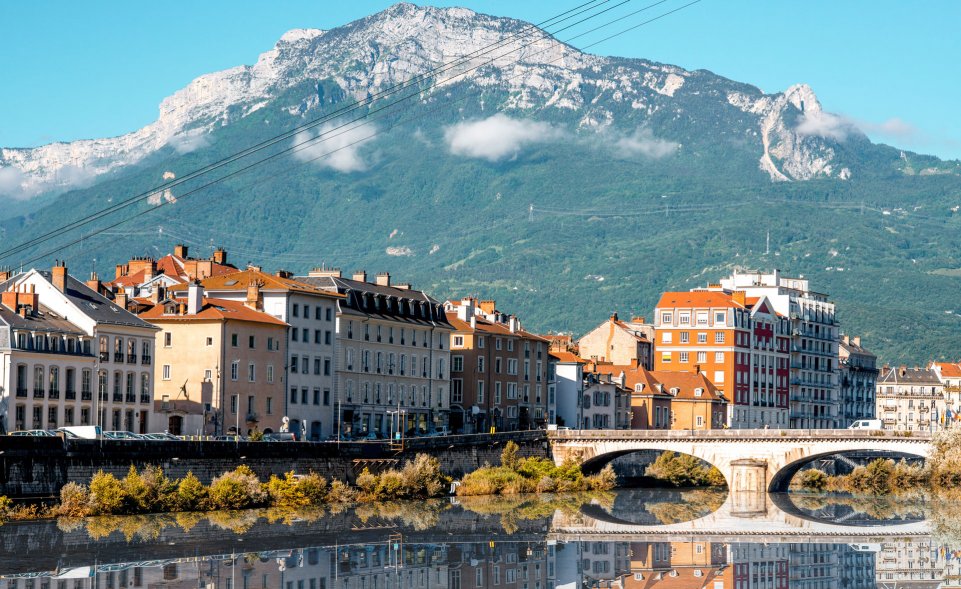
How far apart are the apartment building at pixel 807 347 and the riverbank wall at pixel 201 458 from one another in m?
71.1

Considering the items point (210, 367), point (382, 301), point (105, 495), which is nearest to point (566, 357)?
point (382, 301)

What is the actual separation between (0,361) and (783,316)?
103 meters

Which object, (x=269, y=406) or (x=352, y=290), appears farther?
(x=352, y=290)

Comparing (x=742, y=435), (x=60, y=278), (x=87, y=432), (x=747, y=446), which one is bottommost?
(x=747, y=446)

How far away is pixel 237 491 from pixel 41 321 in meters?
12.6

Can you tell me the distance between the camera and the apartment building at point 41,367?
246 feet

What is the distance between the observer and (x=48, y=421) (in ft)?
253

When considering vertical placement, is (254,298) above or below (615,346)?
below

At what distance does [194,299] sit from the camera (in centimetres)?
9062

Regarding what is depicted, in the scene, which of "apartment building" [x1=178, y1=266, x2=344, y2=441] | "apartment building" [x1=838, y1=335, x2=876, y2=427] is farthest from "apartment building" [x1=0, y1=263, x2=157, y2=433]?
"apartment building" [x1=838, y1=335, x2=876, y2=427]

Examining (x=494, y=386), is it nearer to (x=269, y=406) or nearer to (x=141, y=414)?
(x=269, y=406)

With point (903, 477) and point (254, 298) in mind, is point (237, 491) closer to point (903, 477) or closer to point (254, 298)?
point (254, 298)

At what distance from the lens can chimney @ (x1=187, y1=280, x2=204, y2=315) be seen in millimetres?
90562

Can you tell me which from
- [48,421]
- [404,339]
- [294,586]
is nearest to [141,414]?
[48,421]
